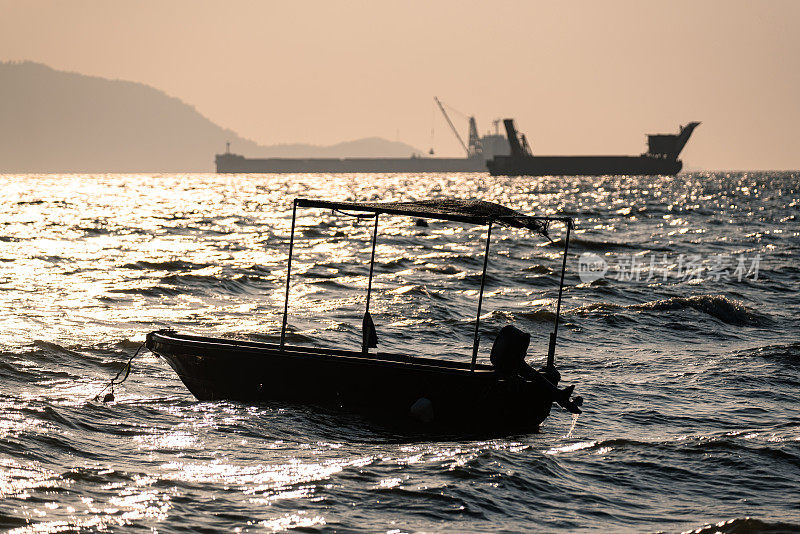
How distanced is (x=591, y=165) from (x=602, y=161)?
259 centimetres

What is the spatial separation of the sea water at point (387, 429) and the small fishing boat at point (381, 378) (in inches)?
12.5

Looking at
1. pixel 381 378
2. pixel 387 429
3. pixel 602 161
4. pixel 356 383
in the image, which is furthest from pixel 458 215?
pixel 602 161

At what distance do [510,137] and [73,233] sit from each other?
5921 inches

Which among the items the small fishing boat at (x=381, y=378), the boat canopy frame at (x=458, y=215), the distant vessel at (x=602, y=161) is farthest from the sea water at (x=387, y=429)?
the distant vessel at (x=602, y=161)

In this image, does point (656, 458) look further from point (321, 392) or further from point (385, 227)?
point (385, 227)

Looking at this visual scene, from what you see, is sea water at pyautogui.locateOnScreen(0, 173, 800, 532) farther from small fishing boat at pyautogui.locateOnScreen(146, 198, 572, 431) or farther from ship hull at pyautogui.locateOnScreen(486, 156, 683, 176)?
ship hull at pyautogui.locateOnScreen(486, 156, 683, 176)

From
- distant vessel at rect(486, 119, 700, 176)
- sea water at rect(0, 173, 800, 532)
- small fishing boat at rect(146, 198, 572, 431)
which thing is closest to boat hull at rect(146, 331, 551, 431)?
small fishing boat at rect(146, 198, 572, 431)

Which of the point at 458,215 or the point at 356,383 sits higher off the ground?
the point at 458,215

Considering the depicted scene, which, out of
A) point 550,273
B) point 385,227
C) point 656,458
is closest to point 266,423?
point 656,458

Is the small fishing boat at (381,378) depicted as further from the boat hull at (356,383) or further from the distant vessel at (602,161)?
the distant vessel at (602,161)

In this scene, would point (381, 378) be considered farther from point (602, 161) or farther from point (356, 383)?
point (602, 161)

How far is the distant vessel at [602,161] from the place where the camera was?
192 metres

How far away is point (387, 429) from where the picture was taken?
41.5 ft

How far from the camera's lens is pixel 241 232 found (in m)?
49.7
